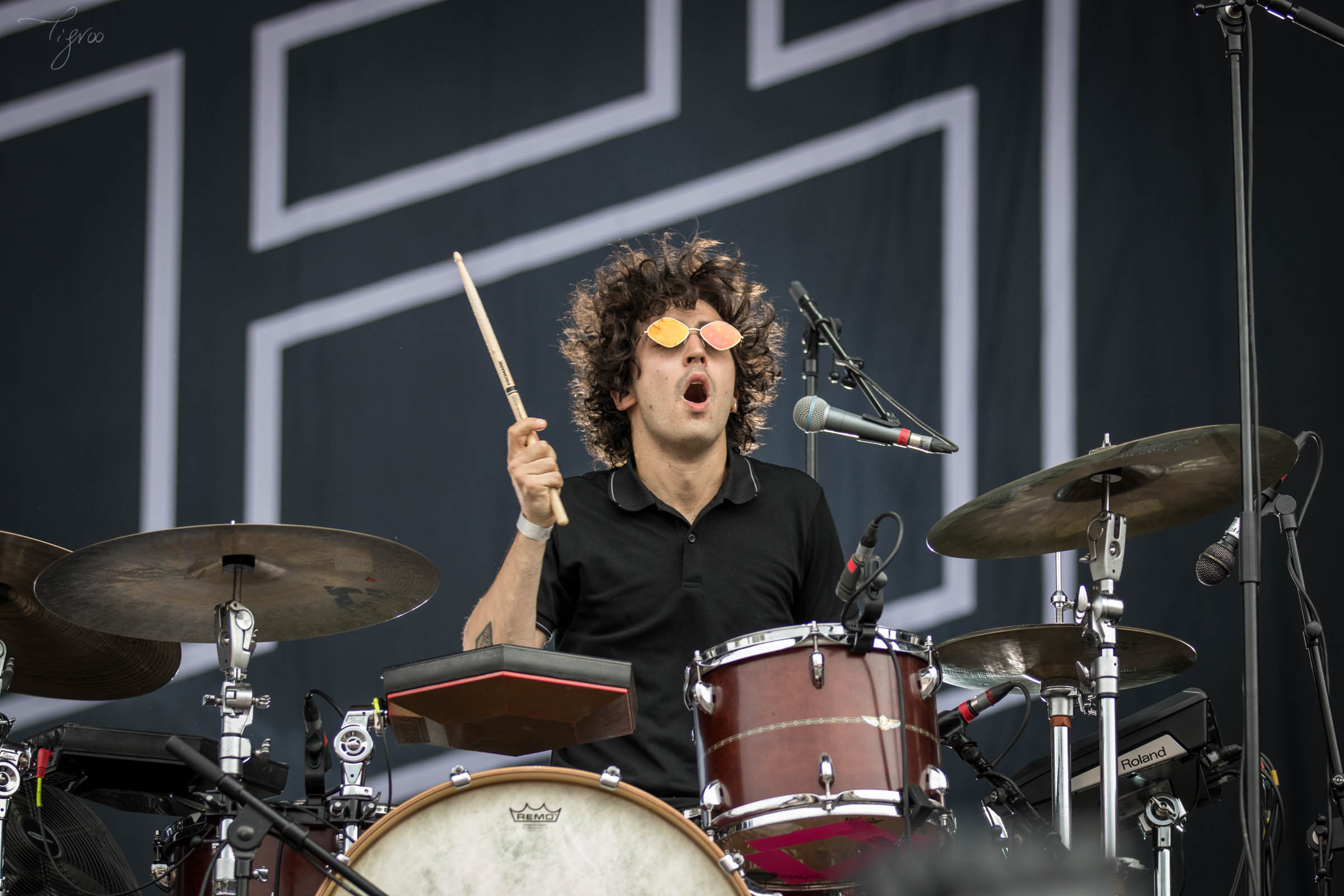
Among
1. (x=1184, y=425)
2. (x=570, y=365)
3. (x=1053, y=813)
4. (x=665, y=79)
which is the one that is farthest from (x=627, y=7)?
(x=1053, y=813)

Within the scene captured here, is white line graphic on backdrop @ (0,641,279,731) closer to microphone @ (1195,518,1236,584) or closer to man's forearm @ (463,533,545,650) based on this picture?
man's forearm @ (463,533,545,650)

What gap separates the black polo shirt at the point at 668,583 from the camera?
9.78 feet

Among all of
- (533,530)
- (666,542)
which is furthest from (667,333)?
(533,530)

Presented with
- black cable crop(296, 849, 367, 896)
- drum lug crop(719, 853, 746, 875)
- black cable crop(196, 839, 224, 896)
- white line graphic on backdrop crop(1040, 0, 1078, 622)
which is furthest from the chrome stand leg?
black cable crop(196, 839, 224, 896)

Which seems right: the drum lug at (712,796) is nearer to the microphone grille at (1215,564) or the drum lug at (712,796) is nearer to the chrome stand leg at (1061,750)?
the chrome stand leg at (1061,750)

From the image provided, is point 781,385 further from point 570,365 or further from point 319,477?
point 319,477

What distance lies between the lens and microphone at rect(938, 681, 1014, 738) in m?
2.70

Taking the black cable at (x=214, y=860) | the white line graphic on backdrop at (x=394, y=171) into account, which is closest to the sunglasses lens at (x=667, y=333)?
the white line graphic on backdrop at (x=394, y=171)

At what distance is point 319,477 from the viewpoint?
412 centimetres

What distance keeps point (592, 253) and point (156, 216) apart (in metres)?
1.35

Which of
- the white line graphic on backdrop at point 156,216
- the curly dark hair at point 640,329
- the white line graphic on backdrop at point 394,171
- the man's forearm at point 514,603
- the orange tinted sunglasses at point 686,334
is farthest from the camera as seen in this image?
the white line graphic on backdrop at point 394,171

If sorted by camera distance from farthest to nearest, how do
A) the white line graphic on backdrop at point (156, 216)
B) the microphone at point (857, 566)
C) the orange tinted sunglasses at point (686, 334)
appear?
the white line graphic on backdrop at point (156, 216) → the orange tinted sunglasses at point (686, 334) → the microphone at point (857, 566)

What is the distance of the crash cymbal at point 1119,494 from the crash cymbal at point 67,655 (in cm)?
185

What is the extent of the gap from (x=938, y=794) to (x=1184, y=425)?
7.56 feet
